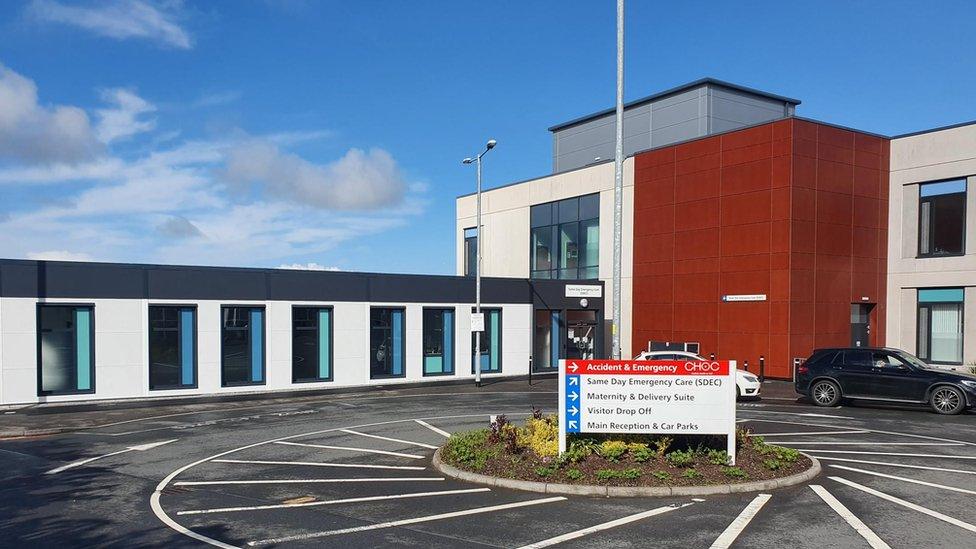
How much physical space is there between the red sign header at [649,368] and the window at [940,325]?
21496 mm

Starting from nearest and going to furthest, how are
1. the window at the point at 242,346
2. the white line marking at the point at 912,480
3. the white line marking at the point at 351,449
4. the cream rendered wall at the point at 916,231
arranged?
the white line marking at the point at 912,480 < the white line marking at the point at 351,449 < the window at the point at 242,346 < the cream rendered wall at the point at 916,231

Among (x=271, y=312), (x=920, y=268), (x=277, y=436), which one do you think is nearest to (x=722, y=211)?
(x=920, y=268)

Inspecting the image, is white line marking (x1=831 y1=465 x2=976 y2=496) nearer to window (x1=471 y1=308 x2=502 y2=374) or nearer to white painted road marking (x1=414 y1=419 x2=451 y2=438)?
white painted road marking (x1=414 y1=419 x2=451 y2=438)

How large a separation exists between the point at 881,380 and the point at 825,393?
5.05 ft

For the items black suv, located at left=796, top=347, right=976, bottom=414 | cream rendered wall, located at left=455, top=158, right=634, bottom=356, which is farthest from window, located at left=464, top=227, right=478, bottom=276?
black suv, located at left=796, top=347, right=976, bottom=414

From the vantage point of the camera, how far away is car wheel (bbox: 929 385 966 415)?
60.6ft

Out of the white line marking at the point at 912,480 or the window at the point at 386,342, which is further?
the window at the point at 386,342

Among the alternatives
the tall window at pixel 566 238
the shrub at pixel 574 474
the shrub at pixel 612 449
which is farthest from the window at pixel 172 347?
the tall window at pixel 566 238

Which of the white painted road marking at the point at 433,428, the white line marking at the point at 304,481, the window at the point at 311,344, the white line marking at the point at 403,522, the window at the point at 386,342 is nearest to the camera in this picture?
the white line marking at the point at 403,522

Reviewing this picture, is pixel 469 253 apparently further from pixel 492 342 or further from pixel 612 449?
pixel 612 449

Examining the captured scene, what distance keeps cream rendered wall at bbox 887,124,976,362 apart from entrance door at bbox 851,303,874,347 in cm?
92

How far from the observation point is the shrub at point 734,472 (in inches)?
408

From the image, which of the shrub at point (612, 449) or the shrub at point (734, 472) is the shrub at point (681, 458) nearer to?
the shrub at point (734, 472)

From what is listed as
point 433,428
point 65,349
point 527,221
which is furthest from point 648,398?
point 527,221
